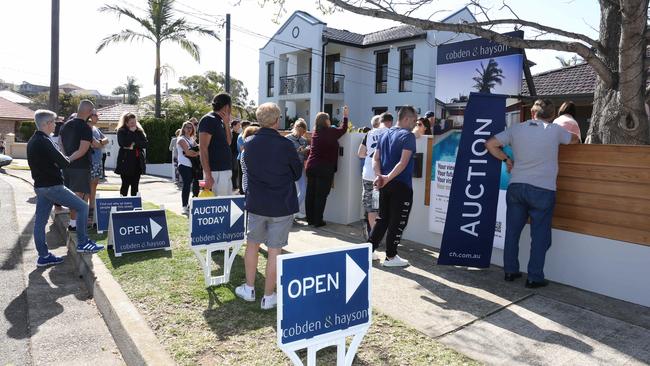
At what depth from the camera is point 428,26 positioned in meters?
5.40

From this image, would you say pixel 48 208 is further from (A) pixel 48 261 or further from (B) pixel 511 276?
(B) pixel 511 276

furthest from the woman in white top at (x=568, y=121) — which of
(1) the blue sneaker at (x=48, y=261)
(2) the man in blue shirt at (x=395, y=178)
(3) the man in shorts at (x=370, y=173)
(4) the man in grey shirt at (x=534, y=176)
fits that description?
(1) the blue sneaker at (x=48, y=261)

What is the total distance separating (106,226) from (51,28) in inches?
380

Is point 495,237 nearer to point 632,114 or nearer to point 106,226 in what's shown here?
point 632,114

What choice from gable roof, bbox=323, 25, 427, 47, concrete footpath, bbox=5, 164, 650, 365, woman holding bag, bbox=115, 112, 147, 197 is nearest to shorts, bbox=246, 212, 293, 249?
concrete footpath, bbox=5, 164, 650, 365

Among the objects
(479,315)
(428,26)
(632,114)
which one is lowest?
(479,315)

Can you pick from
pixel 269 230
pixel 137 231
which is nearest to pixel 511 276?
pixel 269 230

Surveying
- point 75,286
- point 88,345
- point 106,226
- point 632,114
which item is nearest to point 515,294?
point 632,114

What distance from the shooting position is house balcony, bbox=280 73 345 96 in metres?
27.5

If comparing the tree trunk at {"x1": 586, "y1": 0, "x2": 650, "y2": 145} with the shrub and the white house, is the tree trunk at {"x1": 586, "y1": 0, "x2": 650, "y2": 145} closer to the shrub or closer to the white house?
the white house

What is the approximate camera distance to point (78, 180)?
7.15m

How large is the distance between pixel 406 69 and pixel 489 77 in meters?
19.8

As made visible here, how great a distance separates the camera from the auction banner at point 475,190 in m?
5.30

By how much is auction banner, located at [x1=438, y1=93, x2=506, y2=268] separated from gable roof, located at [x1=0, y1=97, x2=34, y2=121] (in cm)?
4246
